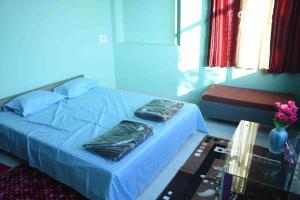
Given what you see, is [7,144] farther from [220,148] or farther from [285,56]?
[285,56]

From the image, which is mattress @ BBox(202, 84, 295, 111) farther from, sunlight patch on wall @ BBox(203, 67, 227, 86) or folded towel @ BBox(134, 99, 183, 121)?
folded towel @ BBox(134, 99, 183, 121)

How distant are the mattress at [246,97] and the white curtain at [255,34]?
1.11 feet

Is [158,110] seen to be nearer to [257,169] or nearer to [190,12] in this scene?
[257,169]

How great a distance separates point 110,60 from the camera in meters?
4.32

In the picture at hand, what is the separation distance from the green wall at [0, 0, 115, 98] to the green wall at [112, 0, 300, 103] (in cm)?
45

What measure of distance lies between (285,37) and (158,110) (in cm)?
175

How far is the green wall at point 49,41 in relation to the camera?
9.30 ft

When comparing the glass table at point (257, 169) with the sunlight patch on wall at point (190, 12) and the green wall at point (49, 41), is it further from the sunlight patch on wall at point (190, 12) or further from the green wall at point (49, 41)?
the green wall at point (49, 41)

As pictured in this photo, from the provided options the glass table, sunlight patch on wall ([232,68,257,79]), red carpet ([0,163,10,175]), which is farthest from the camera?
sunlight patch on wall ([232,68,257,79])

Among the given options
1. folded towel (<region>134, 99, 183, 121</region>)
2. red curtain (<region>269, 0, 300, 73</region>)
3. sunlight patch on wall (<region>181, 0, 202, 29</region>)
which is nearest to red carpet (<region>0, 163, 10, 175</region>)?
folded towel (<region>134, 99, 183, 121</region>)

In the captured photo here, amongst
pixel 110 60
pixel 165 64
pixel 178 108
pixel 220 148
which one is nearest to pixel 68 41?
pixel 110 60

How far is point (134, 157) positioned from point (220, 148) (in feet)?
3.94

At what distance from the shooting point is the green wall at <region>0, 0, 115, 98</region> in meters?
2.83

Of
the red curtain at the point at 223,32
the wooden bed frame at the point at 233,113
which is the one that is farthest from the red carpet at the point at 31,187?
the red curtain at the point at 223,32
